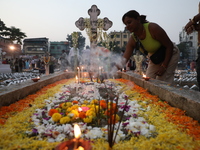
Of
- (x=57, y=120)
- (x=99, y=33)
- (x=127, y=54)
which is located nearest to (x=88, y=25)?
(x=99, y=33)

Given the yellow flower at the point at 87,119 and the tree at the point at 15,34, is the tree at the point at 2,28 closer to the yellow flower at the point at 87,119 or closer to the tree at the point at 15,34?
the tree at the point at 15,34

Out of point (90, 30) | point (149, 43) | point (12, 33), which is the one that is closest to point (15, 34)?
point (12, 33)

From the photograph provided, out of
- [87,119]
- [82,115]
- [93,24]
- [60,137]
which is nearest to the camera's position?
[60,137]

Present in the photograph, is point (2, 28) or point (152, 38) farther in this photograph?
point (2, 28)

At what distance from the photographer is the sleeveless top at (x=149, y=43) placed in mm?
3984

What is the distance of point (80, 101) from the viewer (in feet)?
12.3

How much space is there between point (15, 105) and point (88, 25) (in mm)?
8226

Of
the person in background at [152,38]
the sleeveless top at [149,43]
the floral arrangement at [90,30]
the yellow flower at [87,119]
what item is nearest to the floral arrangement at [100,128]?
the yellow flower at [87,119]

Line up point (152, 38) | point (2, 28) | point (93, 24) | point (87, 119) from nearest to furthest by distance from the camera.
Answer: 1. point (87, 119)
2. point (152, 38)
3. point (93, 24)
4. point (2, 28)

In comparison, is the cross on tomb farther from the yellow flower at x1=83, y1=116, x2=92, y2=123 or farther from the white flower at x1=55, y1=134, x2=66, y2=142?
the white flower at x1=55, y1=134, x2=66, y2=142

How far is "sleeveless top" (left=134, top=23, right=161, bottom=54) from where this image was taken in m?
3.98

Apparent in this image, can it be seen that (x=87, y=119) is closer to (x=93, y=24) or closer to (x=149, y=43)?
(x=149, y=43)

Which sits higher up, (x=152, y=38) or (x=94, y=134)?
(x=152, y=38)

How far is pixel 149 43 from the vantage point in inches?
161
